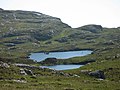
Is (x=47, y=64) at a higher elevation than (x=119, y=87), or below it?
below

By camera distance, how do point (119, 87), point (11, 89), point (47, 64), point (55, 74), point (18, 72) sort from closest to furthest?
point (11, 89)
point (119, 87)
point (18, 72)
point (55, 74)
point (47, 64)

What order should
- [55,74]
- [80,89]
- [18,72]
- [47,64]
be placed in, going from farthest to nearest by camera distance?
[47,64] → [55,74] → [18,72] → [80,89]

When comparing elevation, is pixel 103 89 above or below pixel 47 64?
above

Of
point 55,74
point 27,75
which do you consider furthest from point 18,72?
point 55,74

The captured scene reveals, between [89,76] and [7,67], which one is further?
[89,76]

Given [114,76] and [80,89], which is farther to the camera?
[114,76]

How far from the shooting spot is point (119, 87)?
271ft

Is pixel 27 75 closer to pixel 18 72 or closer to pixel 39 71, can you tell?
pixel 18 72

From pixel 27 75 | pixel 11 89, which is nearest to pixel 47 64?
pixel 27 75

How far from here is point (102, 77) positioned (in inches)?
4412

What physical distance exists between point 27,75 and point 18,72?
310cm

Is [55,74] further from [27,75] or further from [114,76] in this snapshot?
[114,76]

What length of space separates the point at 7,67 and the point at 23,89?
96.6 ft

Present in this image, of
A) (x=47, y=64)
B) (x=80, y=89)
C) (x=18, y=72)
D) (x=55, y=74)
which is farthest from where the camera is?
(x=47, y=64)
